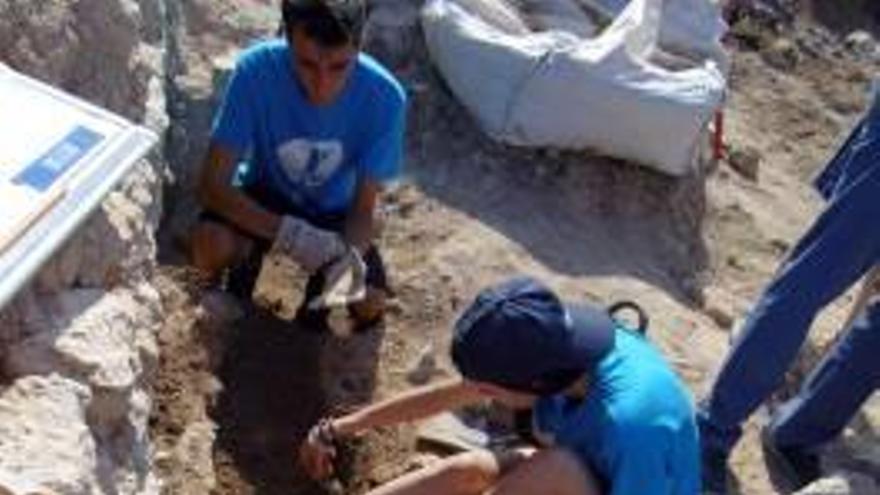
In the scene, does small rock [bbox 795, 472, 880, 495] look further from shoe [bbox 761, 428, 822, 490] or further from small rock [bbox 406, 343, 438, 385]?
small rock [bbox 406, 343, 438, 385]

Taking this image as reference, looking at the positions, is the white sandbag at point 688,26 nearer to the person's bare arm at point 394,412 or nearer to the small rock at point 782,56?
the small rock at point 782,56

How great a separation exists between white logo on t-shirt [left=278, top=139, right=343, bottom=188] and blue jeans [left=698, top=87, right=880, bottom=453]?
128 cm

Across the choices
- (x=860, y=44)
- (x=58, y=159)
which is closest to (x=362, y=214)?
(x=58, y=159)

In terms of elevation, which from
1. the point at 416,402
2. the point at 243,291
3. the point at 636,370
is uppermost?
the point at 636,370

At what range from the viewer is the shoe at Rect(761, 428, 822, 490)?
17.1ft

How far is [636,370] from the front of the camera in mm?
3648

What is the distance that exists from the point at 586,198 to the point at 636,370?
2603 mm

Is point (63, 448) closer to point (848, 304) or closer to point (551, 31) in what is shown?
point (551, 31)

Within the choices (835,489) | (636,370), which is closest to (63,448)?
(636,370)

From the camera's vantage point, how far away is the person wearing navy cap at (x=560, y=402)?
136 inches

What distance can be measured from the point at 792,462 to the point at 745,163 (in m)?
2.17

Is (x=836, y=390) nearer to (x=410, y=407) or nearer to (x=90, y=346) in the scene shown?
(x=410, y=407)

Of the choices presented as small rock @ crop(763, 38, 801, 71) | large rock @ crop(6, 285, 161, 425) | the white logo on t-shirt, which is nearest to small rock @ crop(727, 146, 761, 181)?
small rock @ crop(763, 38, 801, 71)

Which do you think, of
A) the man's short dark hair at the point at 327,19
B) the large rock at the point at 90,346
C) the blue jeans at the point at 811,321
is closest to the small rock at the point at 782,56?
the blue jeans at the point at 811,321
